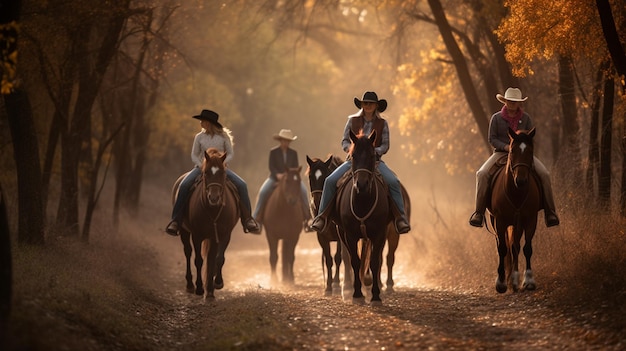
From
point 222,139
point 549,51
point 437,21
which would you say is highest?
point 437,21

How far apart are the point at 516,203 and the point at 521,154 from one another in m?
0.87

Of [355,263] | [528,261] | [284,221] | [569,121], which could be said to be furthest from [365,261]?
[569,121]

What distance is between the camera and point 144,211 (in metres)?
36.5

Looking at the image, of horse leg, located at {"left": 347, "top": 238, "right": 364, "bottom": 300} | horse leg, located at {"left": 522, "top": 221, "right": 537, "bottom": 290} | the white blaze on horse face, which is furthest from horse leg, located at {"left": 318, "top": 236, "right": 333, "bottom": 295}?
horse leg, located at {"left": 522, "top": 221, "right": 537, "bottom": 290}

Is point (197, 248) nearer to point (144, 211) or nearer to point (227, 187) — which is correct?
point (227, 187)

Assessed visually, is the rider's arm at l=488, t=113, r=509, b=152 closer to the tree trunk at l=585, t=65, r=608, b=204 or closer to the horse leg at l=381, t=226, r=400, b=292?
the tree trunk at l=585, t=65, r=608, b=204

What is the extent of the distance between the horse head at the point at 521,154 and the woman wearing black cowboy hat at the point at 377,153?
1.92 meters

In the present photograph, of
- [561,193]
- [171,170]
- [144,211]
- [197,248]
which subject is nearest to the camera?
[197,248]

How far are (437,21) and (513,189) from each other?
7.41 m

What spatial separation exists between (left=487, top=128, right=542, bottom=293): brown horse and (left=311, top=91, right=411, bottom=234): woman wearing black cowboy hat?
162cm

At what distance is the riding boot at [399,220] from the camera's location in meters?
13.8

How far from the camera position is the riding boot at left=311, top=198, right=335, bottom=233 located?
1425 centimetres

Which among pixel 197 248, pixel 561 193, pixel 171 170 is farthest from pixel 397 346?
pixel 171 170

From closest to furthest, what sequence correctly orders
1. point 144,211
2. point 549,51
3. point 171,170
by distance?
point 549,51
point 144,211
point 171,170
